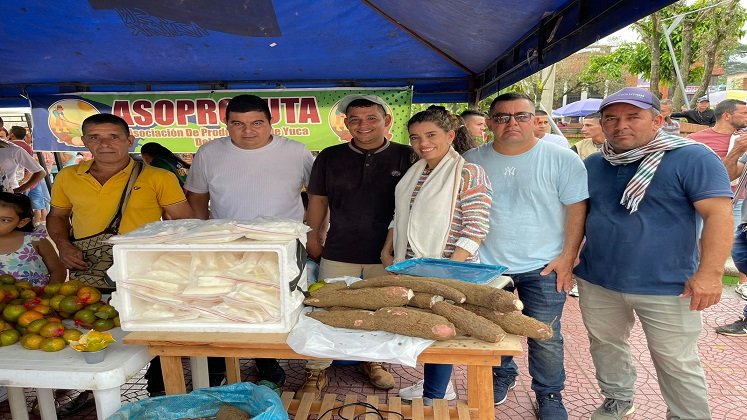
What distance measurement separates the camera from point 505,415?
9.30ft

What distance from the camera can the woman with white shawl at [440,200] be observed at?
216cm

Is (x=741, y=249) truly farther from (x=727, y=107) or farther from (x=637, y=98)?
(x=637, y=98)

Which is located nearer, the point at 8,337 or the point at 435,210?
the point at 8,337

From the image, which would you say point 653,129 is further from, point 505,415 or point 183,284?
point 183,284

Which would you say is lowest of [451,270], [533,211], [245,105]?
[451,270]

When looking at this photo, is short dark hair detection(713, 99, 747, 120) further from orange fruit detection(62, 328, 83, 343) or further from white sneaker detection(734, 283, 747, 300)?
orange fruit detection(62, 328, 83, 343)

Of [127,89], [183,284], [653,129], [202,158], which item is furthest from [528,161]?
[127,89]

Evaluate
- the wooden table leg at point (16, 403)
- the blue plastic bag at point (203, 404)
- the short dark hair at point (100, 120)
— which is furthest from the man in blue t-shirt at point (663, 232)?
the wooden table leg at point (16, 403)

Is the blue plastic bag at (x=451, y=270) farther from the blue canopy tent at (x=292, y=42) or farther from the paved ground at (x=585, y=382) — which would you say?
the paved ground at (x=585, y=382)

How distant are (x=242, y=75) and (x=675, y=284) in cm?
424

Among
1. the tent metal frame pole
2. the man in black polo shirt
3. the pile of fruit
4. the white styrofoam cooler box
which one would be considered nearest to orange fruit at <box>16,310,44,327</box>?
the pile of fruit

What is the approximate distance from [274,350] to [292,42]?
2.75 meters

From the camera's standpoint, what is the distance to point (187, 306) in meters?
1.73

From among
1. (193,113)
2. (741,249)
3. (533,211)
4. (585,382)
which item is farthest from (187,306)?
(741,249)
